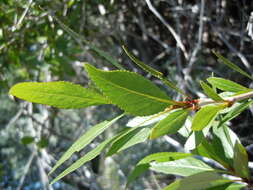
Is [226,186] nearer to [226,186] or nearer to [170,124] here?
[226,186]

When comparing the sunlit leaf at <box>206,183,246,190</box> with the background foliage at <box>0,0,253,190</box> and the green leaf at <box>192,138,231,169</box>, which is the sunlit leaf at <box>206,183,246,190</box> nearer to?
the green leaf at <box>192,138,231,169</box>

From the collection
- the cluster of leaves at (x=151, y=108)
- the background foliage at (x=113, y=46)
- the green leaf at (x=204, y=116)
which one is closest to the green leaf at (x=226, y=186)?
the cluster of leaves at (x=151, y=108)

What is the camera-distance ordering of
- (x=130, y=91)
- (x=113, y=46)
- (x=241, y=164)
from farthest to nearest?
(x=113, y=46)
(x=241, y=164)
(x=130, y=91)

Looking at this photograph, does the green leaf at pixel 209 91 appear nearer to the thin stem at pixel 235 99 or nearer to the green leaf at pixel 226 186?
the thin stem at pixel 235 99

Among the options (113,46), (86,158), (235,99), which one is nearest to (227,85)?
(235,99)

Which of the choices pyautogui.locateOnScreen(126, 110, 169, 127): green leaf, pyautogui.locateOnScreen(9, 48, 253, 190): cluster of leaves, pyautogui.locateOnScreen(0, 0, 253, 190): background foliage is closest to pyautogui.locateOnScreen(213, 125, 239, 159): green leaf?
pyautogui.locateOnScreen(9, 48, 253, 190): cluster of leaves

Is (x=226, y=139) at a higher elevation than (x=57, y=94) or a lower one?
lower
